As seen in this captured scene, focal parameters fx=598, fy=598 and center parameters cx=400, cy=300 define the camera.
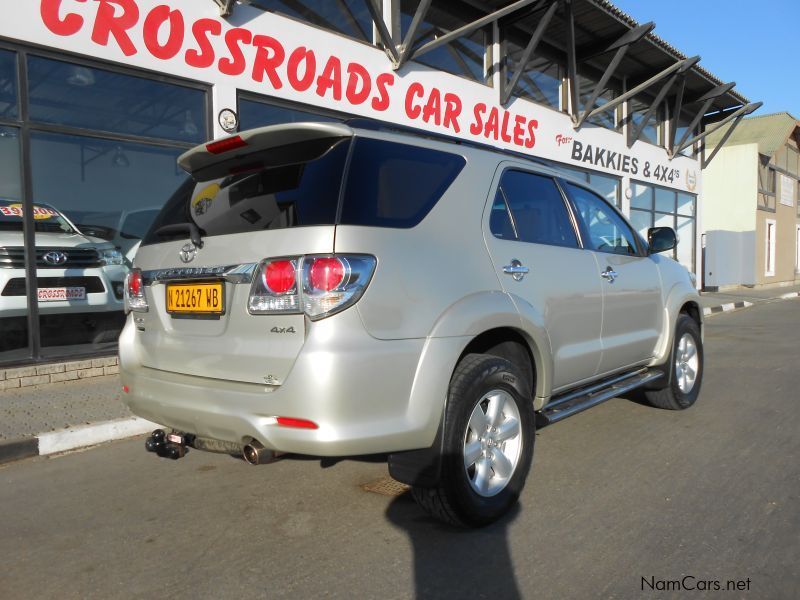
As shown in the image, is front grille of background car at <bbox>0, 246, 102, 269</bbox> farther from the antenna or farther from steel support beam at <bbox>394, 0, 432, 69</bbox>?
steel support beam at <bbox>394, 0, 432, 69</bbox>

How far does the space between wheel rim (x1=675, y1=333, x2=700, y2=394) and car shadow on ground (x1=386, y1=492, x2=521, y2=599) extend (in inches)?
97.0

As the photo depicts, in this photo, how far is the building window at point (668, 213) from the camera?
639 inches

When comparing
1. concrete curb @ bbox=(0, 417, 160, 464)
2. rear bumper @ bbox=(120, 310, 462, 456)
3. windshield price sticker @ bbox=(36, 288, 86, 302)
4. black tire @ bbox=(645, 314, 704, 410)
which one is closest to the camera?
rear bumper @ bbox=(120, 310, 462, 456)

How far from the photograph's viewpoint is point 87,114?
641cm

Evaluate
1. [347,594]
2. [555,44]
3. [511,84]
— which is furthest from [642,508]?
[555,44]

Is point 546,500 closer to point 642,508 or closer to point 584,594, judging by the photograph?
point 642,508

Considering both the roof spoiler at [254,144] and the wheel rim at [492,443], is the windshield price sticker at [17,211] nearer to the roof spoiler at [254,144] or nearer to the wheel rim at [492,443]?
the roof spoiler at [254,144]

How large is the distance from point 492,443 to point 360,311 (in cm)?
106

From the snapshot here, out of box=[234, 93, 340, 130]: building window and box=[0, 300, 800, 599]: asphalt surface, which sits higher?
box=[234, 93, 340, 130]: building window

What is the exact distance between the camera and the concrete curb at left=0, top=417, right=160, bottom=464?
400 centimetres

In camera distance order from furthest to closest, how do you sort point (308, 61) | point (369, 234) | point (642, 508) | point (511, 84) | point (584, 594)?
point (511, 84), point (308, 61), point (642, 508), point (369, 234), point (584, 594)

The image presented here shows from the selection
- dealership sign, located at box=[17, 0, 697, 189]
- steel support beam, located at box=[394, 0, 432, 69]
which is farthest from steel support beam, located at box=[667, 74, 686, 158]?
steel support beam, located at box=[394, 0, 432, 69]

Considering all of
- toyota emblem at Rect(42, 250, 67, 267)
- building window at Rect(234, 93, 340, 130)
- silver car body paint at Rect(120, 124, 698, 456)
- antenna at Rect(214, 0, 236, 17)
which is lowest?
silver car body paint at Rect(120, 124, 698, 456)

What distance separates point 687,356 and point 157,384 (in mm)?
4106
